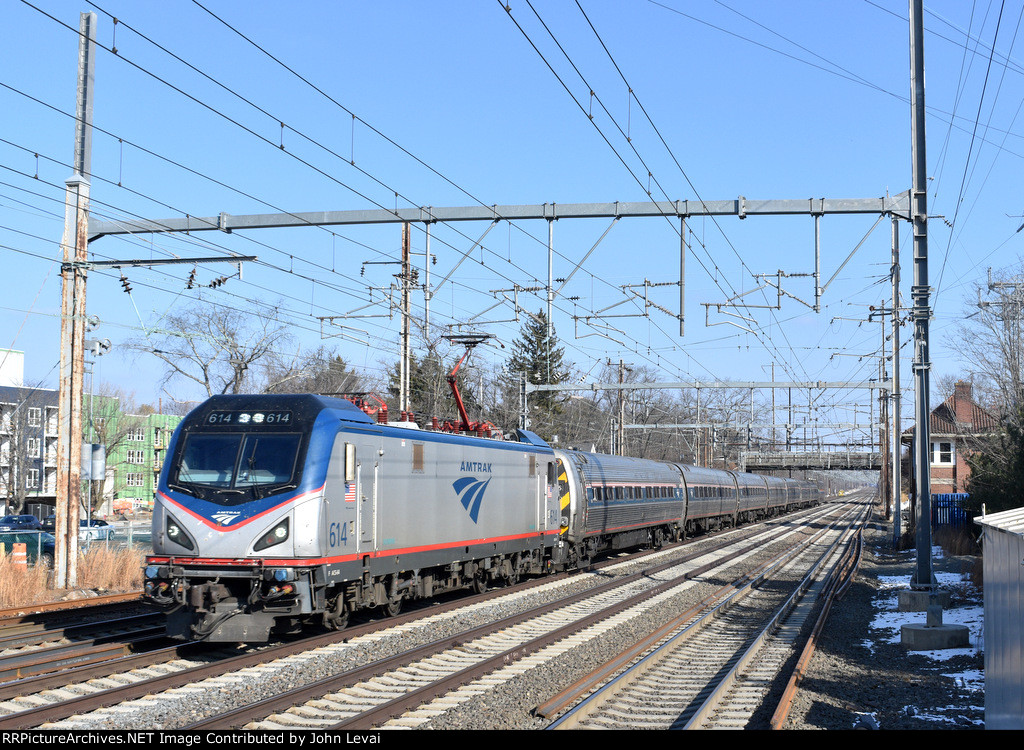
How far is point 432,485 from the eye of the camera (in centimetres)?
1590

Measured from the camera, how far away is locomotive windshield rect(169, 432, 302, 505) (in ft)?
40.5

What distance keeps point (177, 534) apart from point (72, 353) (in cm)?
790

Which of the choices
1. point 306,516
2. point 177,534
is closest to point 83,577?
point 177,534

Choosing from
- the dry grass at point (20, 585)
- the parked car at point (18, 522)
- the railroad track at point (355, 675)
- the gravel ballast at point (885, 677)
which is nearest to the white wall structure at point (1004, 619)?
the gravel ballast at point (885, 677)

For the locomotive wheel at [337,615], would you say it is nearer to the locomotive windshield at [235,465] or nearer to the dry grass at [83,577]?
the locomotive windshield at [235,465]

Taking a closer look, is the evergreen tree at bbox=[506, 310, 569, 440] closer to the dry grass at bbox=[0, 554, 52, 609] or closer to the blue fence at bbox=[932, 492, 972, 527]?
the blue fence at bbox=[932, 492, 972, 527]

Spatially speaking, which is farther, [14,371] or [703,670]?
[14,371]

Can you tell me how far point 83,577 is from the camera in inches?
773

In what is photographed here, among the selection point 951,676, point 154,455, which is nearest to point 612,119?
point 951,676

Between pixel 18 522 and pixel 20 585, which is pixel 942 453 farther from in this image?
pixel 20 585

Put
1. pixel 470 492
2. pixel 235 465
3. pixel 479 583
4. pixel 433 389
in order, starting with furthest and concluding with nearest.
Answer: pixel 433 389 < pixel 479 583 < pixel 470 492 < pixel 235 465

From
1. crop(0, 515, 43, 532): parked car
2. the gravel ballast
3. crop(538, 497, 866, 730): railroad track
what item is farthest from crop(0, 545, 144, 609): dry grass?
crop(0, 515, 43, 532): parked car

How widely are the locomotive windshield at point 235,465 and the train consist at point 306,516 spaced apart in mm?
15
